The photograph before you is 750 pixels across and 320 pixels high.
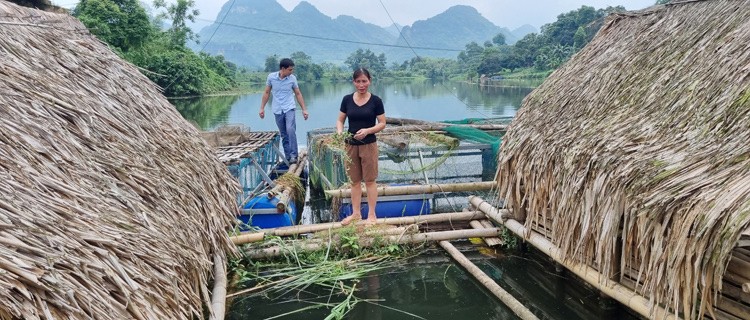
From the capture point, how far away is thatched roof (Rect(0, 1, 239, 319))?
2.46 metres

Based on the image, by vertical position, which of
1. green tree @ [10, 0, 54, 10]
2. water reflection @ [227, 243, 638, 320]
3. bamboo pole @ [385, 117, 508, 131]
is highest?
green tree @ [10, 0, 54, 10]

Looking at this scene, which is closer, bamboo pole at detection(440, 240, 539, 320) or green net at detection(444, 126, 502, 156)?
bamboo pole at detection(440, 240, 539, 320)

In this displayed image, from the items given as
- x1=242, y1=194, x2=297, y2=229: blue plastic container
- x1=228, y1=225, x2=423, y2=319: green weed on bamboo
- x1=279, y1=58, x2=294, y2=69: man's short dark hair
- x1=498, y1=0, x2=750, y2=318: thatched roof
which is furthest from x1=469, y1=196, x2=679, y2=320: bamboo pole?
x1=279, y1=58, x2=294, y2=69: man's short dark hair

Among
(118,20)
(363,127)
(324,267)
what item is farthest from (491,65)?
(324,267)

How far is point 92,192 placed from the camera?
10.8 ft

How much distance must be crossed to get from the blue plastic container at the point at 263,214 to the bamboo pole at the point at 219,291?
7.12ft

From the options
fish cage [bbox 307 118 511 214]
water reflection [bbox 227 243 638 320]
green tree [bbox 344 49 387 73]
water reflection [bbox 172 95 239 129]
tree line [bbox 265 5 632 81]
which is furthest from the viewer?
green tree [bbox 344 49 387 73]

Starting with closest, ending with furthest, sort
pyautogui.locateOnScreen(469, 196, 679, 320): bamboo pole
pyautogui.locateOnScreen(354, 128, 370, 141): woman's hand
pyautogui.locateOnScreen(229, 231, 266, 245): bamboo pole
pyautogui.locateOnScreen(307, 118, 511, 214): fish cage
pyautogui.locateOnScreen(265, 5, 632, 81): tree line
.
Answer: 1. pyautogui.locateOnScreen(469, 196, 679, 320): bamboo pole
2. pyautogui.locateOnScreen(229, 231, 266, 245): bamboo pole
3. pyautogui.locateOnScreen(354, 128, 370, 141): woman's hand
4. pyautogui.locateOnScreen(307, 118, 511, 214): fish cage
5. pyautogui.locateOnScreen(265, 5, 632, 81): tree line

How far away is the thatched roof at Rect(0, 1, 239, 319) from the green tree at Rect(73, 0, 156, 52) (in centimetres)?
2841

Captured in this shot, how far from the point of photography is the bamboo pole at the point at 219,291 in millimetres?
4147

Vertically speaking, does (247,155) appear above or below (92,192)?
below

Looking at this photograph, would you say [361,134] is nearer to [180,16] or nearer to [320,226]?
[320,226]

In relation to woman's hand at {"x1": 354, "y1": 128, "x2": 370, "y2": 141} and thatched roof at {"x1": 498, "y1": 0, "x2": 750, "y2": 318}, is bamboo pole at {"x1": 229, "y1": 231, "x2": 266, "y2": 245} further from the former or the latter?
thatched roof at {"x1": 498, "y1": 0, "x2": 750, "y2": 318}

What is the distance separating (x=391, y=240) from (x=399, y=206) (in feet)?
4.58
